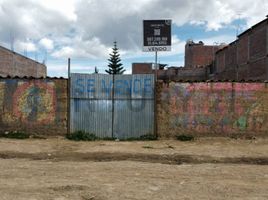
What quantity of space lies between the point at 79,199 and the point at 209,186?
2.74 metres

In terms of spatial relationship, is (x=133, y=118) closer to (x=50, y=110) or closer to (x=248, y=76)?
(x=50, y=110)

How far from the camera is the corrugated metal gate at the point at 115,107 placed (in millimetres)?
16500

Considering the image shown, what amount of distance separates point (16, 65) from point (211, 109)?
86.0 ft

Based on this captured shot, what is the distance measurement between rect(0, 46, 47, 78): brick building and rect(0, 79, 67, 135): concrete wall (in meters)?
17.7

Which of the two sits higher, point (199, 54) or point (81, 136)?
point (199, 54)

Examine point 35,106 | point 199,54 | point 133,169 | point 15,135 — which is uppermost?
point 199,54

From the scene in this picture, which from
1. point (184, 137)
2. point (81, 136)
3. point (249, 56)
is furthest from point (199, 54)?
point (81, 136)

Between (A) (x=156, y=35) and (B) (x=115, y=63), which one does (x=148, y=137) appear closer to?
(A) (x=156, y=35)

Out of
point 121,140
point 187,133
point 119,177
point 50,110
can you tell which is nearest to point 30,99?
point 50,110

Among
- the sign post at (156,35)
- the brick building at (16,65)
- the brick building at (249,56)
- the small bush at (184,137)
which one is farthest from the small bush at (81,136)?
the brick building at (16,65)

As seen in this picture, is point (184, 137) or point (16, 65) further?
point (16, 65)

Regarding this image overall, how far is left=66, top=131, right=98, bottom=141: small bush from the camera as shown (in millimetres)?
16266

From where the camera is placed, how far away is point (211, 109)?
16.6 m

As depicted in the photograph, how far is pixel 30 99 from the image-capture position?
16625mm
